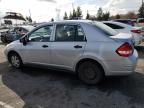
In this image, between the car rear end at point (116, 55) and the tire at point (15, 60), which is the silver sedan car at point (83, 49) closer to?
the car rear end at point (116, 55)

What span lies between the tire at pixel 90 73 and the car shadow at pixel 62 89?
156 mm

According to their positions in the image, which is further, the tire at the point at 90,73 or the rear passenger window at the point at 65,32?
the rear passenger window at the point at 65,32

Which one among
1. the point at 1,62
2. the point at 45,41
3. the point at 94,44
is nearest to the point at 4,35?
the point at 1,62

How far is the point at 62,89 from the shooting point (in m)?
5.19

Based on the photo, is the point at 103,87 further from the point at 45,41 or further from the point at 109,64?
the point at 45,41

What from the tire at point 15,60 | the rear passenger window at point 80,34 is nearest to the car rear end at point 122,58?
the rear passenger window at point 80,34

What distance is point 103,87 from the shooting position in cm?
521

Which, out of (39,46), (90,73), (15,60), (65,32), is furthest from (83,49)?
(15,60)

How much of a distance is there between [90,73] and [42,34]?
1.98m

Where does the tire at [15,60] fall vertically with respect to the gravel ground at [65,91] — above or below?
above

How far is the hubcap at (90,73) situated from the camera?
17.2ft

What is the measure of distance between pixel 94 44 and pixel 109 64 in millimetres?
609

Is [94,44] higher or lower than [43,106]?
higher

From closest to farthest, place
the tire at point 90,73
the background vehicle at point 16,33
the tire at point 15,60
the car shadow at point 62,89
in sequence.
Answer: the car shadow at point 62,89, the tire at point 90,73, the tire at point 15,60, the background vehicle at point 16,33
